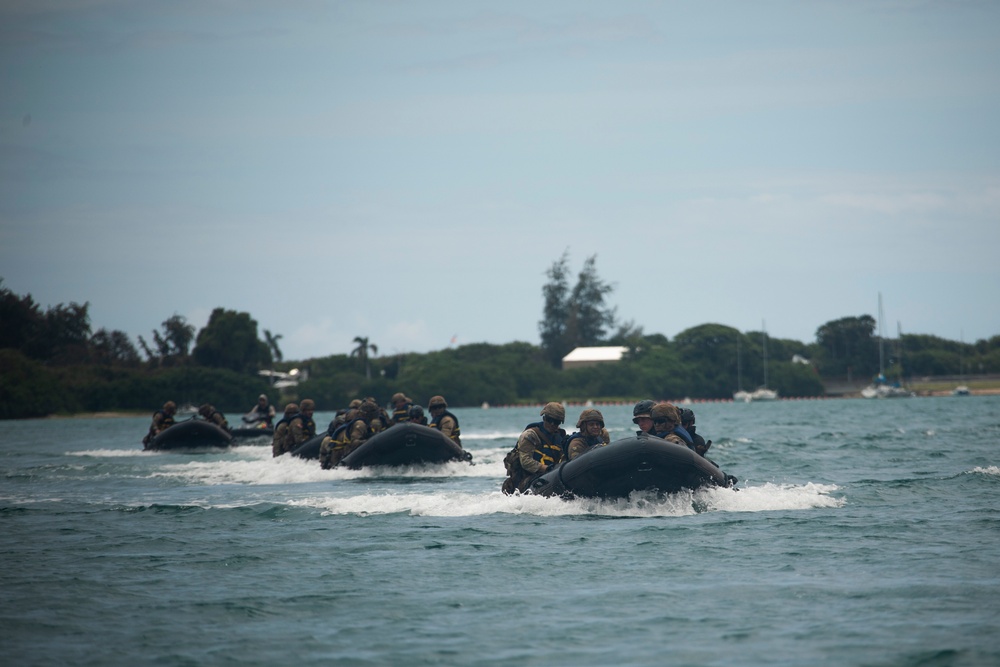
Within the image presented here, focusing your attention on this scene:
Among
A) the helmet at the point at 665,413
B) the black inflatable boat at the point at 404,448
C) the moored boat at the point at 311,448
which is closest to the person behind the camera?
the helmet at the point at 665,413

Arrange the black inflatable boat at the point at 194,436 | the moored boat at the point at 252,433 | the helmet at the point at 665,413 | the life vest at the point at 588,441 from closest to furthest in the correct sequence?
the helmet at the point at 665,413 < the life vest at the point at 588,441 < the black inflatable boat at the point at 194,436 < the moored boat at the point at 252,433

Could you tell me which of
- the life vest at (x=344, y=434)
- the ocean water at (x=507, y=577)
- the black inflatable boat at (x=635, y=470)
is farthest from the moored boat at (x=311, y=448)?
the black inflatable boat at (x=635, y=470)

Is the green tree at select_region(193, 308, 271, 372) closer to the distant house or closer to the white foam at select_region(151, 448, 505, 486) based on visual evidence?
the distant house

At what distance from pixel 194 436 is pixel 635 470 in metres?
26.1

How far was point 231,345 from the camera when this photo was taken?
417 ft

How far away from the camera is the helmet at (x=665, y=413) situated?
17.7 metres

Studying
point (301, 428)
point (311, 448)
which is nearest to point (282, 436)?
point (301, 428)

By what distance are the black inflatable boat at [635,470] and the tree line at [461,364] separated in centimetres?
9662

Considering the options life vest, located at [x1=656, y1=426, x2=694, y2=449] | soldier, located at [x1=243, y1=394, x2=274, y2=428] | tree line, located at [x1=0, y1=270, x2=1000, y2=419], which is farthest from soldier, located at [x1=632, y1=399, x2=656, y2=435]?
tree line, located at [x1=0, y1=270, x2=1000, y2=419]

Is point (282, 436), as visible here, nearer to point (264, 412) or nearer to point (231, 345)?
point (264, 412)

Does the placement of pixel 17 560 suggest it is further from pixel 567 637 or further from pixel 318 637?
pixel 567 637

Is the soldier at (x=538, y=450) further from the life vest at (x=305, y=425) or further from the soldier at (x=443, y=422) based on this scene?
the life vest at (x=305, y=425)

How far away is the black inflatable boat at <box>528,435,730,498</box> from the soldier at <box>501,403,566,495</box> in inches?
47.0

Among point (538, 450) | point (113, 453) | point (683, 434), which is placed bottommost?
point (113, 453)
